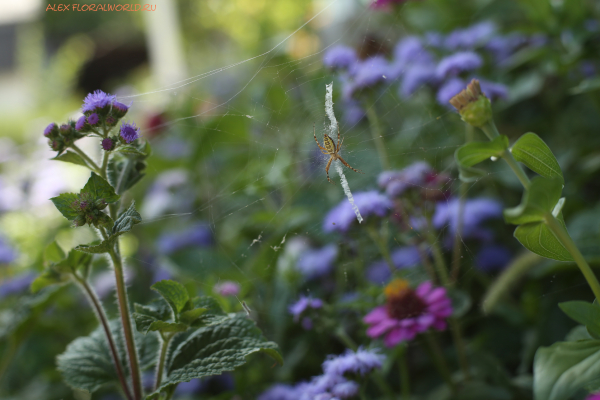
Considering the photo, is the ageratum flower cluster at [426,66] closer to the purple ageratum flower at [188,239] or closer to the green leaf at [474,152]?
the green leaf at [474,152]

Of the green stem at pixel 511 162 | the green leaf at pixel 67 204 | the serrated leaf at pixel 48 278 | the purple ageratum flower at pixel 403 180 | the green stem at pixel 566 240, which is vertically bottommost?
the green stem at pixel 566 240

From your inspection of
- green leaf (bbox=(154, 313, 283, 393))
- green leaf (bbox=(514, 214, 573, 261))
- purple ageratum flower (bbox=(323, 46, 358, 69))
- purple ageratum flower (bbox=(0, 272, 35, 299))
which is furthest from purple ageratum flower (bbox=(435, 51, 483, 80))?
purple ageratum flower (bbox=(0, 272, 35, 299))

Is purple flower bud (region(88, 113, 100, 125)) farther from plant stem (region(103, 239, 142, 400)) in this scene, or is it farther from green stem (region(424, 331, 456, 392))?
green stem (region(424, 331, 456, 392))

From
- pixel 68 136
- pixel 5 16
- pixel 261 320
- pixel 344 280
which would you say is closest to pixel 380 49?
pixel 344 280

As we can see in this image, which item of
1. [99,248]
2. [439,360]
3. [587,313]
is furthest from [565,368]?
[99,248]

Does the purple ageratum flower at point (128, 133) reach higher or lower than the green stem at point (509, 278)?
higher

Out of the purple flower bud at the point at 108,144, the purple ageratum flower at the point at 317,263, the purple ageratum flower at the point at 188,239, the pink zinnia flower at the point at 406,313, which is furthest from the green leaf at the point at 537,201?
the purple ageratum flower at the point at 188,239

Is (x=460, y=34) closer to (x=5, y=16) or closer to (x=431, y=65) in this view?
(x=431, y=65)
